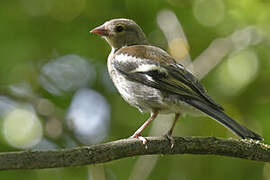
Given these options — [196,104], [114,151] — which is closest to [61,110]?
[196,104]

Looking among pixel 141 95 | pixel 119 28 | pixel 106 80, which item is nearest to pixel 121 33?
pixel 119 28

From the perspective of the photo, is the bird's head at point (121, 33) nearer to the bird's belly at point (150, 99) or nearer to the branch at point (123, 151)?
the bird's belly at point (150, 99)

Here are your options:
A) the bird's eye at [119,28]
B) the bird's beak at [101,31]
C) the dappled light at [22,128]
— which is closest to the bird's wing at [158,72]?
the bird's beak at [101,31]

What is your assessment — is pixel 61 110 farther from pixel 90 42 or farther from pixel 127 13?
pixel 127 13

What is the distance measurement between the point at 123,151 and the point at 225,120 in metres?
1.08

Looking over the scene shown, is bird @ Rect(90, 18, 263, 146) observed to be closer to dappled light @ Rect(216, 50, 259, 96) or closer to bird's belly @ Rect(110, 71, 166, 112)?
bird's belly @ Rect(110, 71, 166, 112)

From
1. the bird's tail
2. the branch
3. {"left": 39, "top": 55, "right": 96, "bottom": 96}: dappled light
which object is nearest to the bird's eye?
{"left": 39, "top": 55, "right": 96, "bottom": 96}: dappled light

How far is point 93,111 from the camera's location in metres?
7.28

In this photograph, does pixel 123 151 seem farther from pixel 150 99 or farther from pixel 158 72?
pixel 158 72

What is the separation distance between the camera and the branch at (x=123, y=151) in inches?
139

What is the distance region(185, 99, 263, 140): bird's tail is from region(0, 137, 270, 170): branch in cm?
11

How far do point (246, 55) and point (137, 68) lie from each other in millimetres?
1583

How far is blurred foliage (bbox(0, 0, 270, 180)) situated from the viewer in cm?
636

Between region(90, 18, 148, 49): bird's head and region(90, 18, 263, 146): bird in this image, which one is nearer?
region(90, 18, 263, 146): bird
